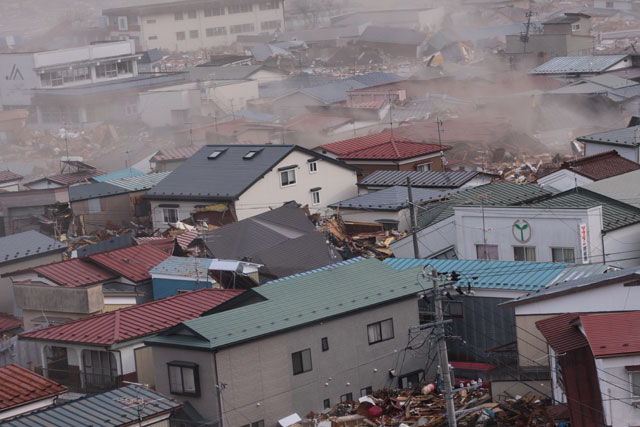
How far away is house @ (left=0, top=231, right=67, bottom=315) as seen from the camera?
16391 mm

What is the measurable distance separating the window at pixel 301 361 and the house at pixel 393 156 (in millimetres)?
10275

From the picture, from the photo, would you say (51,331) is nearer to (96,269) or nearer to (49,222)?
(96,269)

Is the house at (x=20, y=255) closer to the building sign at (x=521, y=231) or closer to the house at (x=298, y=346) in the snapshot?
the house at (x=298, y=346)

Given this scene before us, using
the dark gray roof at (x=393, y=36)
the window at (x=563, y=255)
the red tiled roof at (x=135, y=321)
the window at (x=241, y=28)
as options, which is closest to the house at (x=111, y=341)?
the red tiled roof at (x=135, y=321)

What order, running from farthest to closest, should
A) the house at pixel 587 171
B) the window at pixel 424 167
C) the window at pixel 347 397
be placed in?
the window at pixel 424 167, the house at pixel 587 171, the window at pixel 347 397

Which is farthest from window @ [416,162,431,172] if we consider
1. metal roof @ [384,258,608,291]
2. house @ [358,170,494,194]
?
metal roof @ [384,258,608,291]

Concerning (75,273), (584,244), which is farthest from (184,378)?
(584,244)

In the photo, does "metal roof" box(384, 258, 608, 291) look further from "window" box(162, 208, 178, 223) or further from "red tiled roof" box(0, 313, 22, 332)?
"window" box(162, 208, 178, 223)

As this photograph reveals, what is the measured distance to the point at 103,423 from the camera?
9.28m

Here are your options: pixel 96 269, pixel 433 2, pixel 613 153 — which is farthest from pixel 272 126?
pixel 433 2

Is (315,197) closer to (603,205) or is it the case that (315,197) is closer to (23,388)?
(603,205)

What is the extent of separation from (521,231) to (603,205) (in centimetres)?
126

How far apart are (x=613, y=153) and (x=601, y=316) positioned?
30.9 ft

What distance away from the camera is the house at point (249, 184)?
1922 cm
